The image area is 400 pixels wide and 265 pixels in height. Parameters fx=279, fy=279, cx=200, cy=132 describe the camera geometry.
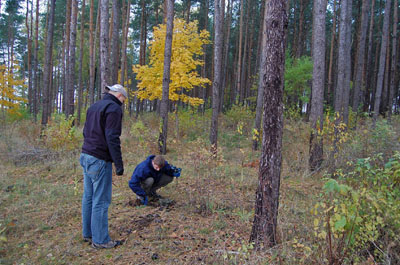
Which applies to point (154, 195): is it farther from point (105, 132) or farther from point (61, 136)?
point (61, 136)

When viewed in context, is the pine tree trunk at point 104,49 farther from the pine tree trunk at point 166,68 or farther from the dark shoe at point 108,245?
the dark shoe at point 108,245

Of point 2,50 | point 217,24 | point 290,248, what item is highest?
point 2,50

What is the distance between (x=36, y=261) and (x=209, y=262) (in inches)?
79.2

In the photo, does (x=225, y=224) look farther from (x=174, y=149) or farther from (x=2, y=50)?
(x=2, y=50)

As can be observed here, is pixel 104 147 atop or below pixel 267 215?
atop

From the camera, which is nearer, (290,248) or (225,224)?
(290,248)

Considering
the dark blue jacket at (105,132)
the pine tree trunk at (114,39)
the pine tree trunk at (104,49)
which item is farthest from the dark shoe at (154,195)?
the pine tree trunk at (114,39)

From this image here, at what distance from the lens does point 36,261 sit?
3.24m

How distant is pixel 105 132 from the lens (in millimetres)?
3455

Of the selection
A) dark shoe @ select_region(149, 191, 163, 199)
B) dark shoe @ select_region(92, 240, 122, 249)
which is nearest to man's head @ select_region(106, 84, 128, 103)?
dark shoe @ select_region(92, 240, 122, 249)

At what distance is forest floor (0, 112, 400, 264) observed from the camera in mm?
3258

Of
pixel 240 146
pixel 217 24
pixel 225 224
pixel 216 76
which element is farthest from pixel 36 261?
pixel 240 146

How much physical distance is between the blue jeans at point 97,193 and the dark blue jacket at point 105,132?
11 centimetres

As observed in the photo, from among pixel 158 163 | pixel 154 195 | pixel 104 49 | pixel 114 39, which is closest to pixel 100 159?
pixel 158 163
